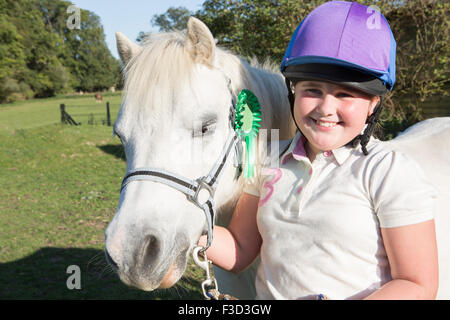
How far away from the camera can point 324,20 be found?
4.33 ft

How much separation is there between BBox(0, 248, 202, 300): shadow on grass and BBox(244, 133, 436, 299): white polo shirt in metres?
2.68

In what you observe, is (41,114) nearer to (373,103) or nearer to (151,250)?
(151,250)

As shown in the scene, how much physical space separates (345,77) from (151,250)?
99cm

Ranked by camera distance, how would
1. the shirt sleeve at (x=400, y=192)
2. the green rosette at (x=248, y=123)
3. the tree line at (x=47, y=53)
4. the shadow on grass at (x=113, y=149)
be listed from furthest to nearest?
the tree line at (x=47, y=53) → the shadow on grass at (x=113, y=149) → the green rosette at (x=248, y=123) → the shirt sleeve at (x=400, y=192)

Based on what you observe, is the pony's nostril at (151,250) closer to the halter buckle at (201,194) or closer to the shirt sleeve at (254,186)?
the halter buckle at (201,194)

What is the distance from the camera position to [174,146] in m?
1.39

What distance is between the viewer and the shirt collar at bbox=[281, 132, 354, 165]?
4.28 feet

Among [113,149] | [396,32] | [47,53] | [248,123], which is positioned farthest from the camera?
[47,53]

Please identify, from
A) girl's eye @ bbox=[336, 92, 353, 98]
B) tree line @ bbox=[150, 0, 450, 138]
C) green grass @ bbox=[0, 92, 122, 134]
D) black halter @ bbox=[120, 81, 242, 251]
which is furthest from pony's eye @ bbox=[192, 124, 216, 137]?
green grass @ bbox=[0, 92, 122, 134]

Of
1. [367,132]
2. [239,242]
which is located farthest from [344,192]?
[239,242]

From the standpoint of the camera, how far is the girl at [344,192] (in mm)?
1095

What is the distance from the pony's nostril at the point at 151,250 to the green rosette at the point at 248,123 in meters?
0.60

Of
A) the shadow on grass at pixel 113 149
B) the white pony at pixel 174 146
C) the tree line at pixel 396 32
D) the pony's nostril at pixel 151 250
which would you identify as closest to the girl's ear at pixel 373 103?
the white pony at pixel 174 146

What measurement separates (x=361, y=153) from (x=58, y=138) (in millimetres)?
13742
